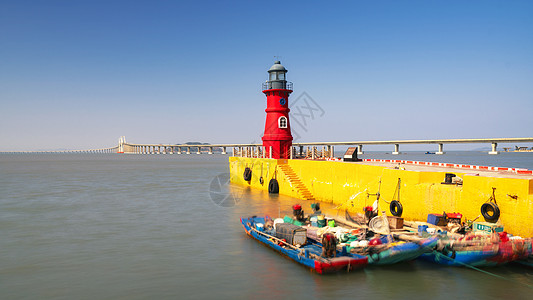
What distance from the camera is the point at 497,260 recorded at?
15.6m

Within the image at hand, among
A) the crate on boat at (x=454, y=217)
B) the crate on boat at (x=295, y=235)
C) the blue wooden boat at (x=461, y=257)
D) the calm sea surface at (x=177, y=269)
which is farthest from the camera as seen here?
the crate on boat at (x=454, y=217)

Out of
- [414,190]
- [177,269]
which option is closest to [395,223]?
[414,190]

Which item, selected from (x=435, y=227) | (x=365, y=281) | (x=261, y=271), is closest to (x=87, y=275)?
(x=261, y=271)

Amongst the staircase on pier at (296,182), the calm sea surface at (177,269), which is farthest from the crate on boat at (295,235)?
the staircase on pier at (296,182)

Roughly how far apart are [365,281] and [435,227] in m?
6.08

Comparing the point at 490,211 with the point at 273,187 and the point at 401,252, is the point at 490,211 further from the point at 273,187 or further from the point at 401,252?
the point at 273,187

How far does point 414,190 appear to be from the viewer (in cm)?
2288

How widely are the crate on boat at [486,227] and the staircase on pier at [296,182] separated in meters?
19.0

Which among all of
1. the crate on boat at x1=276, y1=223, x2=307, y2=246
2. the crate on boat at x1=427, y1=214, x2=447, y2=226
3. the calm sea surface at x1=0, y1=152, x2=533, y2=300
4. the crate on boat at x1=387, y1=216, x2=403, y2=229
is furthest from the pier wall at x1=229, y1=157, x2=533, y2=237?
the crate on boat at x1=276, y1=223, x2=307, y2=246

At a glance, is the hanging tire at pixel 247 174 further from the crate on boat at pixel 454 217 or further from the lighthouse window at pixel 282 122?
the crate on boat at pixel 454 217

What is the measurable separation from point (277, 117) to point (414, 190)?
2262 cm

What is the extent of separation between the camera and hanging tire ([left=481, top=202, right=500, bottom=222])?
17750 millimetres

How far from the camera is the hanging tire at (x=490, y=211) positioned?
1775 cm

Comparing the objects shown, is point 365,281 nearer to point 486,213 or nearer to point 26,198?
point 486,213
